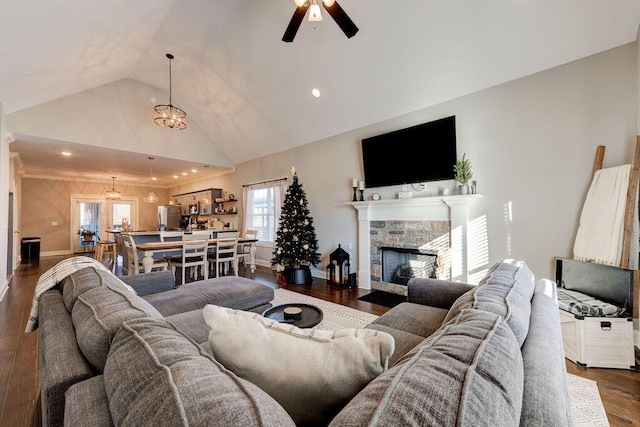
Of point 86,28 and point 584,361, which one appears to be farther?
point 86,28

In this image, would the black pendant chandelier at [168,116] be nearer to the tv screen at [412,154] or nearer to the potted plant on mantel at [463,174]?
the tv screen at [412,154]

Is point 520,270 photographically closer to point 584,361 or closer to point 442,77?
point 584,361

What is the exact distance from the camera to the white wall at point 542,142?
2.60m

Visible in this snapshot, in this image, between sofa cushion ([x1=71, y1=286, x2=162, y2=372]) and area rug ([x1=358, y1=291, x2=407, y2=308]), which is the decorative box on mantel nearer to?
area rug ([x1=358, y1=291, x2=407, y2=308])

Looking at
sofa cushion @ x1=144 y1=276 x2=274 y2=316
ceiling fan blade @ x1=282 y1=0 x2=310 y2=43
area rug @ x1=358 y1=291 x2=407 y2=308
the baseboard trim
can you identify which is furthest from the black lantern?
the baseboard trim

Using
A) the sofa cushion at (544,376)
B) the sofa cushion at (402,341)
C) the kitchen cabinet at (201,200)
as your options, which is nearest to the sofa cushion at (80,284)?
the sofa cushion at (402,341)

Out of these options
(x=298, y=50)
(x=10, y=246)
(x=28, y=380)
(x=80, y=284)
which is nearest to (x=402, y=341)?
(x=80, y=284)

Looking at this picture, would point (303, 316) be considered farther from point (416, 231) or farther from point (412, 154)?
point (412, 154)

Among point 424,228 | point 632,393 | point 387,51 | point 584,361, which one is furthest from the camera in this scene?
point 424,228

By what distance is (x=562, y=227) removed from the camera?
Answer: 9.36 ft

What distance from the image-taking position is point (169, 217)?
9594 mm

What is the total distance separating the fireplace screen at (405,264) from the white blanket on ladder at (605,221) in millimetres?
1570

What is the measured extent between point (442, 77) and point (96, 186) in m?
11.5

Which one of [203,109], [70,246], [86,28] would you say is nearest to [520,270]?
[86,28]
